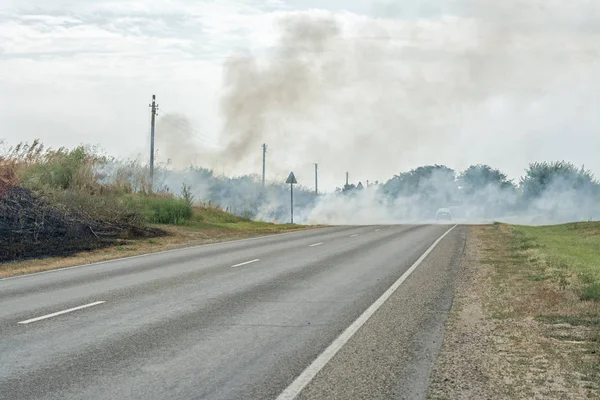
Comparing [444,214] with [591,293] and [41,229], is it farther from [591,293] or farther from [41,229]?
[591,293]

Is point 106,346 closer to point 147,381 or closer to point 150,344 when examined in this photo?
point 150,344

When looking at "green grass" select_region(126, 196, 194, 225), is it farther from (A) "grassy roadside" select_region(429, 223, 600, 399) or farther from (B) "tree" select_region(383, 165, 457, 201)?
(B) "tree" select_region(383, 165, 457, 201)

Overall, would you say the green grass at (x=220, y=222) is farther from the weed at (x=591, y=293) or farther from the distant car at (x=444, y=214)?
the distant car at (x=444, y=214)

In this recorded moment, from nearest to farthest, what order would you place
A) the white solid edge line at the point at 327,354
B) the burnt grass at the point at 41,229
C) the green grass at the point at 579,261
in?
the white solid edge line at the point at 327,354 < the green grass at the point at 579,261 < the burnt grass at the point at 41,229

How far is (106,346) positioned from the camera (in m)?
8.55

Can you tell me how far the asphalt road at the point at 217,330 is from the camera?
6.80 meters

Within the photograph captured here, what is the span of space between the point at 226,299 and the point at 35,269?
25.7 ft

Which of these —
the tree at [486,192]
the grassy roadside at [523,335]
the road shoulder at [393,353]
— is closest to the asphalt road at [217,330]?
the road shoulder at [393,353]

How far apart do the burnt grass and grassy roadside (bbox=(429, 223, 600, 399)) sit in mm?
12410

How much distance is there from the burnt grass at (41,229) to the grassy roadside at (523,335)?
12.4 meters

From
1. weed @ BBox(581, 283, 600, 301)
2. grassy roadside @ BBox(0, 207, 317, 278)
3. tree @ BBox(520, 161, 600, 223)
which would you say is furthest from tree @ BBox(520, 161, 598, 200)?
weed @ BBox(581, 283, 600, 301)

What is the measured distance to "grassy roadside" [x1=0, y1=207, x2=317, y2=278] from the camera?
19.9 meters

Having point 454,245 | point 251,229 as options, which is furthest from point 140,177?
point 454,245

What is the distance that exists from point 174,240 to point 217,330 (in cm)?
1927
